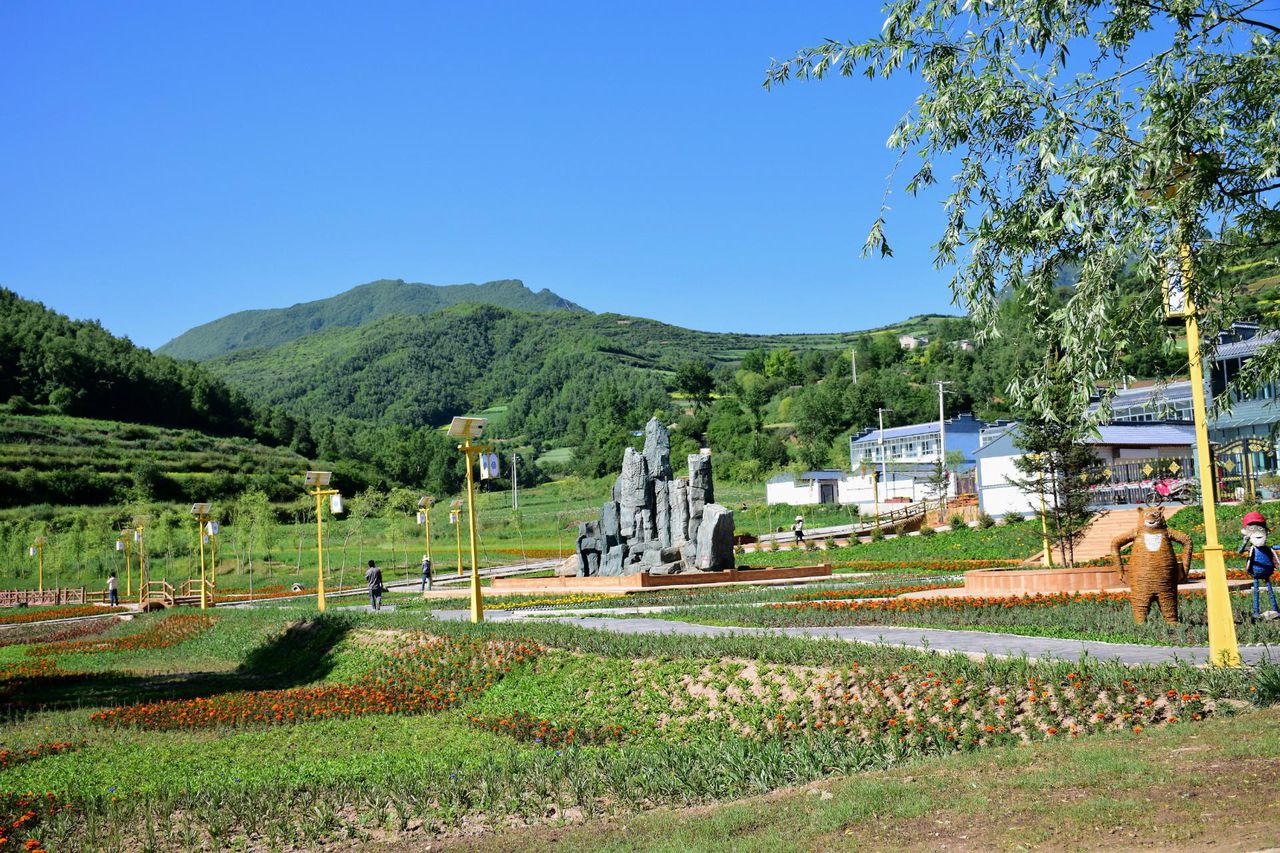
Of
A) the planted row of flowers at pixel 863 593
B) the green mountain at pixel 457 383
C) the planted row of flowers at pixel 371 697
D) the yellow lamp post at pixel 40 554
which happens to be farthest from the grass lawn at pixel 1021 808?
the green mountain at pixel 457 383

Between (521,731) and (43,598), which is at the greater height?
(521,731)

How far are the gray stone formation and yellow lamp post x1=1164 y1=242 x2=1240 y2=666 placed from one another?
67.4 ft

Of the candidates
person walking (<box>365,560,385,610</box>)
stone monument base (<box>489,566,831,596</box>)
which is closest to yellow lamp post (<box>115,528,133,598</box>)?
person walking (<box>365,560,385,610</box>)

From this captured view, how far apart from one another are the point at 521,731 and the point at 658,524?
2072cm

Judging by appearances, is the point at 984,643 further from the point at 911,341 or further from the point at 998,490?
the point at 911,341

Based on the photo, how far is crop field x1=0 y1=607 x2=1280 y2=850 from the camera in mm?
8383

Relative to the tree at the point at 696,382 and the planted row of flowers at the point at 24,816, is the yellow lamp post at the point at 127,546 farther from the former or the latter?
the tree at the point at 696,382

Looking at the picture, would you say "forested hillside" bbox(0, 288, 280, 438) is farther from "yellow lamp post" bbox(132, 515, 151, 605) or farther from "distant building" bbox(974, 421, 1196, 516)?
"distant building" bbox(974, 421, 1196, 516)

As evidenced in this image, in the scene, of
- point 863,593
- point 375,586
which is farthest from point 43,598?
point 863,593

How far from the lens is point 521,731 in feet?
39.8

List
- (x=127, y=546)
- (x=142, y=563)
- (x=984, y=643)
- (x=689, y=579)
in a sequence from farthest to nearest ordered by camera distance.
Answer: (x=127, y=546) < (x=142, y=563) < (x=689, y=579) < (x=984, y=643)

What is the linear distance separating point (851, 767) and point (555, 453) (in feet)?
438

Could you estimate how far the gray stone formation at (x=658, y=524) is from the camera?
30.2m

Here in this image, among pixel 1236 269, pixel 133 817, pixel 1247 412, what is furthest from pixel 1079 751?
pixel 1247 412
